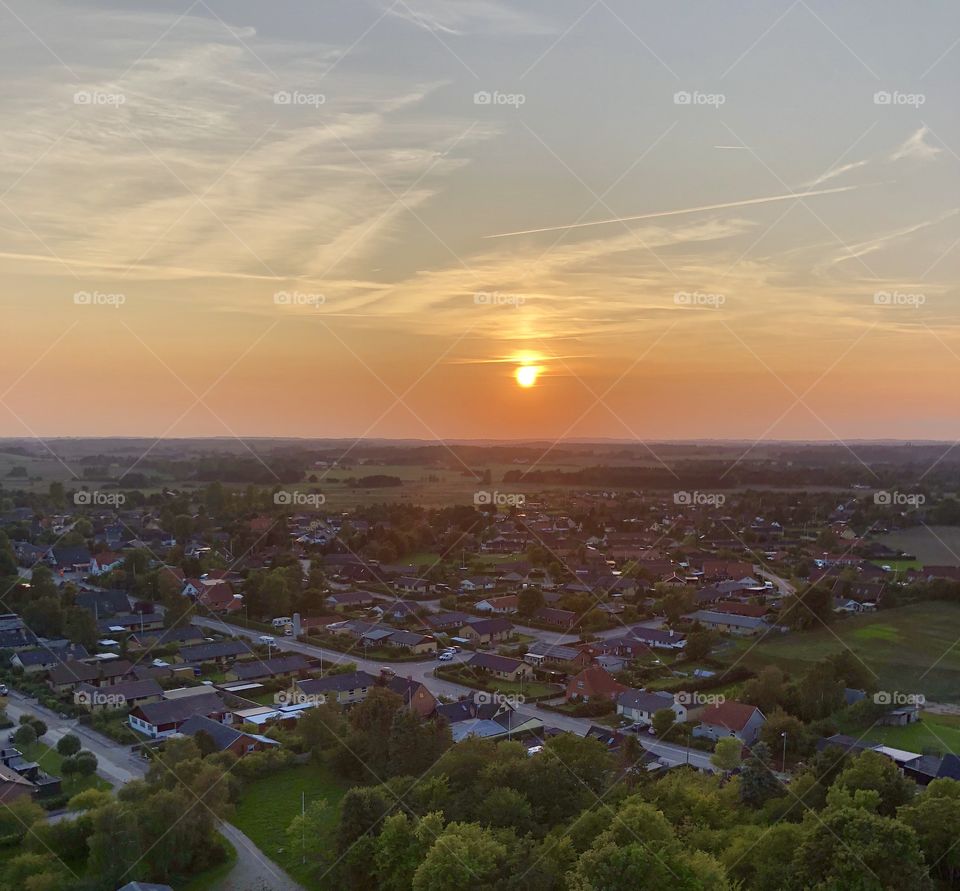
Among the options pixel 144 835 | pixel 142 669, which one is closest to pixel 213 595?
pixel 142 669

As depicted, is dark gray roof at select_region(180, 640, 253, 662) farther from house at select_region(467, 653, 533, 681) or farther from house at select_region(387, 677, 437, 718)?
house at select_region(467, 653, 533, 681)

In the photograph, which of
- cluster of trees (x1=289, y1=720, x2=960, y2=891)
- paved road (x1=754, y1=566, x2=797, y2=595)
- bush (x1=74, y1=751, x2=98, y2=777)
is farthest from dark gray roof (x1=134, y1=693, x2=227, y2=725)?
paved road (x1=754, y1=566, x2=797, y2=595)

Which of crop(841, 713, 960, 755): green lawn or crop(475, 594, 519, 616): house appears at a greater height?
crop(475, 594, 519, 616): house

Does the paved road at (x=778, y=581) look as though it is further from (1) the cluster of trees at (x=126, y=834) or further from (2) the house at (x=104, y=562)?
(2) the house at (x=104, y=562)

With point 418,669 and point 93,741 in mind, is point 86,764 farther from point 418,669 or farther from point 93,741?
point 418,669

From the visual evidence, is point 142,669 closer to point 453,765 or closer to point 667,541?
point 453,765

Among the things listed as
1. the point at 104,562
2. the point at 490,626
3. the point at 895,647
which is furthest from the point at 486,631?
the point at 104,562
